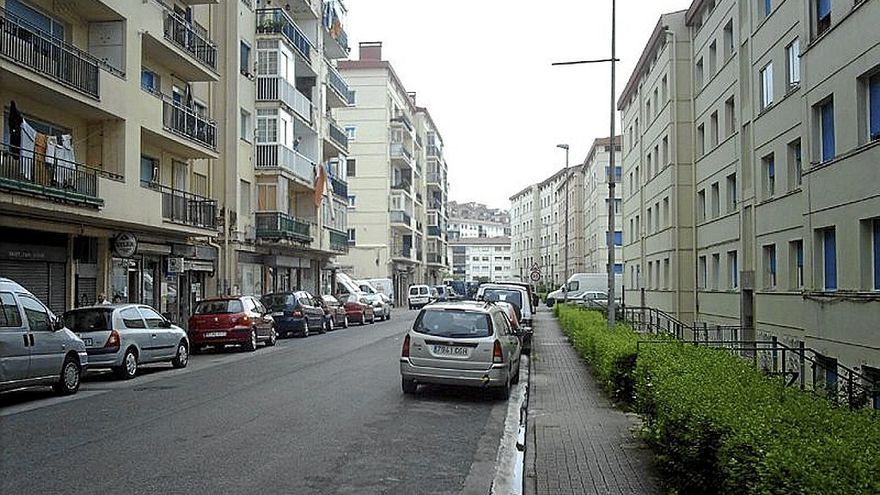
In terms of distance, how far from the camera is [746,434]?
5180 millimetres

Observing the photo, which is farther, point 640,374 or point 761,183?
point 761,183

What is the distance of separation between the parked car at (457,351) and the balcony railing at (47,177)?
952cm

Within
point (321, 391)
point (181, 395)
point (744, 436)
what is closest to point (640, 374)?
point (744, 436)

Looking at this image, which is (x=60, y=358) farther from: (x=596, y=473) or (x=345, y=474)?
(x=596, y=473)

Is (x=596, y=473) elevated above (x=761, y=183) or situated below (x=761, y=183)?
below

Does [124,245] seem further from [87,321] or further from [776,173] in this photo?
[776,173]

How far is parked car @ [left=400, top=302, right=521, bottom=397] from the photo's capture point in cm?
1352

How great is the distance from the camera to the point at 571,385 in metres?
15.3

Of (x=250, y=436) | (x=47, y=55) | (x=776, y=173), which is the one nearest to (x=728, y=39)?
(x=776, y=173)

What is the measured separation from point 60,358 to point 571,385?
856 cm

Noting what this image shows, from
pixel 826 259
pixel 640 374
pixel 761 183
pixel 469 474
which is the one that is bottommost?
pixel 469 474

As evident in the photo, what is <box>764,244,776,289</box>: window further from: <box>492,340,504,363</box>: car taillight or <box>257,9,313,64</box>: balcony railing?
<box>257,9,313,64</box>: balcony railing

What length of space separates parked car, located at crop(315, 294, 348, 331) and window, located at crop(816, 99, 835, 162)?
20.9 m

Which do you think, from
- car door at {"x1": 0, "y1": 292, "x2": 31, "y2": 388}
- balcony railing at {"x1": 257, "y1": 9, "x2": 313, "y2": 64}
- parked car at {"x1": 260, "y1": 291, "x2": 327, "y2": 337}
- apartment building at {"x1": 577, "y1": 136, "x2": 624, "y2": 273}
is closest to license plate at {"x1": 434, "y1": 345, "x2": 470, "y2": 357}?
car door at {"x1": 0, "y1": 292, "x2": 31, "y2": 388}
